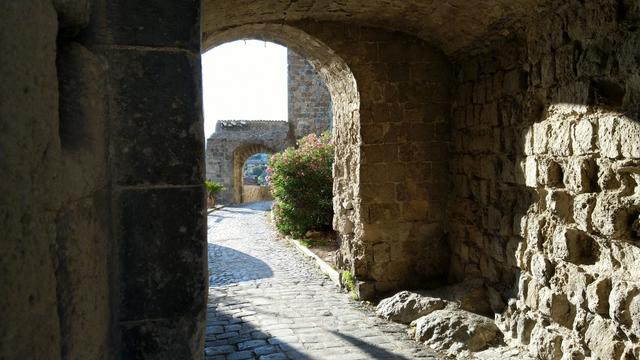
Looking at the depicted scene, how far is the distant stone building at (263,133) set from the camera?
20.0 metres

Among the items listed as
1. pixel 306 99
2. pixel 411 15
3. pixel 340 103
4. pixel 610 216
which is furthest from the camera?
pixel 306 99

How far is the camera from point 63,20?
1.50m

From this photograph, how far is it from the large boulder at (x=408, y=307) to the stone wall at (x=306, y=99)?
14.6 meters

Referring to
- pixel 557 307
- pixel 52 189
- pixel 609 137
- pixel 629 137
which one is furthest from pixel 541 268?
pixel 52 189

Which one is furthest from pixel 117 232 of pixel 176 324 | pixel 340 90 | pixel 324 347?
pixel 340 90

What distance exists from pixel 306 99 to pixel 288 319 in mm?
15400

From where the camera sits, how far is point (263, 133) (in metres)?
22.0

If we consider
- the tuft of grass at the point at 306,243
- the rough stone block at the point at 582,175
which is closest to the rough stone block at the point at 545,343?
the rough stone block at the point at 582,175

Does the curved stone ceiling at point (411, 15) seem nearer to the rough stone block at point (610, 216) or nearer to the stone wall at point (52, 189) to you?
the rough stone block at point (610, 216)

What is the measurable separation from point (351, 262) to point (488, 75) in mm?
2699

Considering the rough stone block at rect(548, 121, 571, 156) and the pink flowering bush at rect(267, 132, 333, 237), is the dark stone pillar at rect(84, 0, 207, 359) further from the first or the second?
the pink flowering bush at rect(267, 132, 333, 237)

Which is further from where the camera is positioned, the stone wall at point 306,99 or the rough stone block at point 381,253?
the stone wall at point 306,99

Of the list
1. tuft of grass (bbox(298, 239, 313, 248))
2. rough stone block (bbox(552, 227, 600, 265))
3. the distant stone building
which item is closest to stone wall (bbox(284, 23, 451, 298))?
rough stone block (bbox(552, 227, 600, 265))

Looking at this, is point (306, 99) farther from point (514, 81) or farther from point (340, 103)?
point (514, 81)
